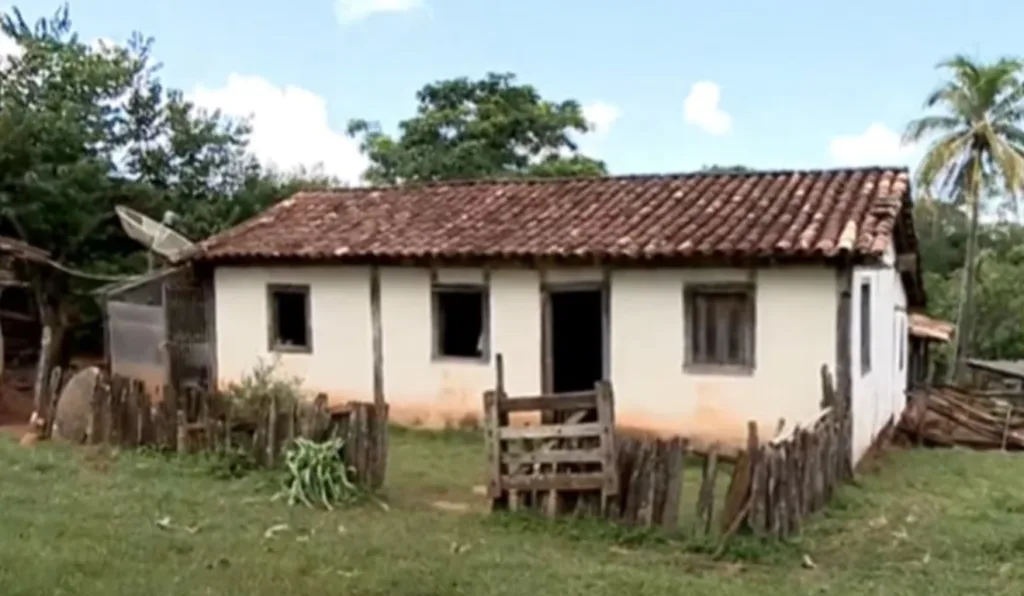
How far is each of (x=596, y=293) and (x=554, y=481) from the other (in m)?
5.32

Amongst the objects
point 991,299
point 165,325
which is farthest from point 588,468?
point 991,299

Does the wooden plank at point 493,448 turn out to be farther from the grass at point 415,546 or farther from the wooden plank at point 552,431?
the grass at point 415,546

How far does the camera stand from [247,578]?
6508 mm

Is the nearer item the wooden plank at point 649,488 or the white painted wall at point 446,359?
the wooden plank at point 649,488

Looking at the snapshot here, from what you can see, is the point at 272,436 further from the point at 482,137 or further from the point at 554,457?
the point at 482,137

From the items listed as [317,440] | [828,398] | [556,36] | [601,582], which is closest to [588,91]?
[556,36]

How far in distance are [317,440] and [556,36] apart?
13.2 metres

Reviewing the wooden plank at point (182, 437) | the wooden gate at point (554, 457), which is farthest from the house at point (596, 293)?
the wooden gate at point (554, 457)

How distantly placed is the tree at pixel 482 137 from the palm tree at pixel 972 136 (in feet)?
29.0

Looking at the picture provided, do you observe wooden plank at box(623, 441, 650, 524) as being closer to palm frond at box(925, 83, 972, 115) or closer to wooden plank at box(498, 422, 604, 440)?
wooden plank at box(498, 422, 604, 440)

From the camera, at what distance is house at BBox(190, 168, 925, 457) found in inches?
468

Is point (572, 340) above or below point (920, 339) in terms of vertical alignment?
above

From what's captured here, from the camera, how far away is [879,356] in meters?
14.4

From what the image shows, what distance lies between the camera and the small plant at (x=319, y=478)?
30.1 feet
